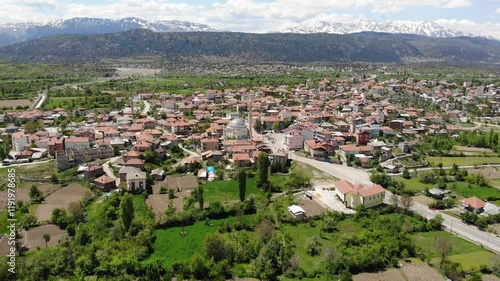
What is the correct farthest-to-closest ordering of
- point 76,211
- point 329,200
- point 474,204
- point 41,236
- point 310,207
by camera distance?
point 329,200 → point 310,207 → point 474,204 → point 76,211 → point 41,236

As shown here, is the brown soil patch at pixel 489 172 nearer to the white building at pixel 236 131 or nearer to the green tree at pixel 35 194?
the white building at pixel 236 131

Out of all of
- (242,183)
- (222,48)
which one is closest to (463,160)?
(242,183)

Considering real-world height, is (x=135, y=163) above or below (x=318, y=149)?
below

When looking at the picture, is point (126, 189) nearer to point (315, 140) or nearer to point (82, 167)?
point (82, 167)

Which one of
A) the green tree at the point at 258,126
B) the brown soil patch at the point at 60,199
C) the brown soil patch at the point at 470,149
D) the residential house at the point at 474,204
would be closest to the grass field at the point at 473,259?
the residential house at the point at 474,204

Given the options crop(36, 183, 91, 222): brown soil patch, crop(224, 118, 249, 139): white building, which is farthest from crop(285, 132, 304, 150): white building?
crop(36, 183, 91, 222): brown soil patch

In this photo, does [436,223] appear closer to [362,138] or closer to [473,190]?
[473,190]

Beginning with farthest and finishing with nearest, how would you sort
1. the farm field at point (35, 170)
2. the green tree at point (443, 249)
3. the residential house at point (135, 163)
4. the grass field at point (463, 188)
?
1. the residential house at point (135, 163)
2. the farm field at point (35, 170)
3. the grass field at point (463, 188)
4. the green tree at point (443, 249)
